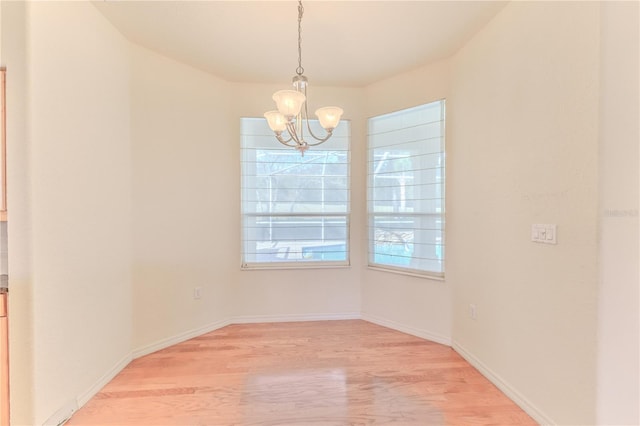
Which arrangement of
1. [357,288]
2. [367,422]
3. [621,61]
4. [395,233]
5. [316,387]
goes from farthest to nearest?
[357,288], [395,233], [316,387], [367,422], [621,61]

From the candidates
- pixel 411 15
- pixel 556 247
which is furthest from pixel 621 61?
pixel 411 15

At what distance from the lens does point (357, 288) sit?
3389mm

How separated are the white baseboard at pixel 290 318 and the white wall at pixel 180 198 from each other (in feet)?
0.61

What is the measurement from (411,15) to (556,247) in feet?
5.86

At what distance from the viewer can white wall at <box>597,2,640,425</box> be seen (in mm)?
1396

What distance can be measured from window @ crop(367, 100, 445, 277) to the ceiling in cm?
55

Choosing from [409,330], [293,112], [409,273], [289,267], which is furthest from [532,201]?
[289,267]

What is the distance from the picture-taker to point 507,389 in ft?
6.59

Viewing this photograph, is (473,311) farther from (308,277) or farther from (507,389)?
(308,277)

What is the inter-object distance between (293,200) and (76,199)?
1.88 metres

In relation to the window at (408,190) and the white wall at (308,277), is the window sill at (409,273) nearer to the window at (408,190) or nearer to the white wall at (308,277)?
the window at (408,190)

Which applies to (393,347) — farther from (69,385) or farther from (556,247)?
(69,385)

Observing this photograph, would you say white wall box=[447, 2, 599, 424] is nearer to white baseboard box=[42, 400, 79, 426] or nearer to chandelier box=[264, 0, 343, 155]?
chandelier box=[264, 0, 343, 155]

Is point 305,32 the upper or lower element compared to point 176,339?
upper
